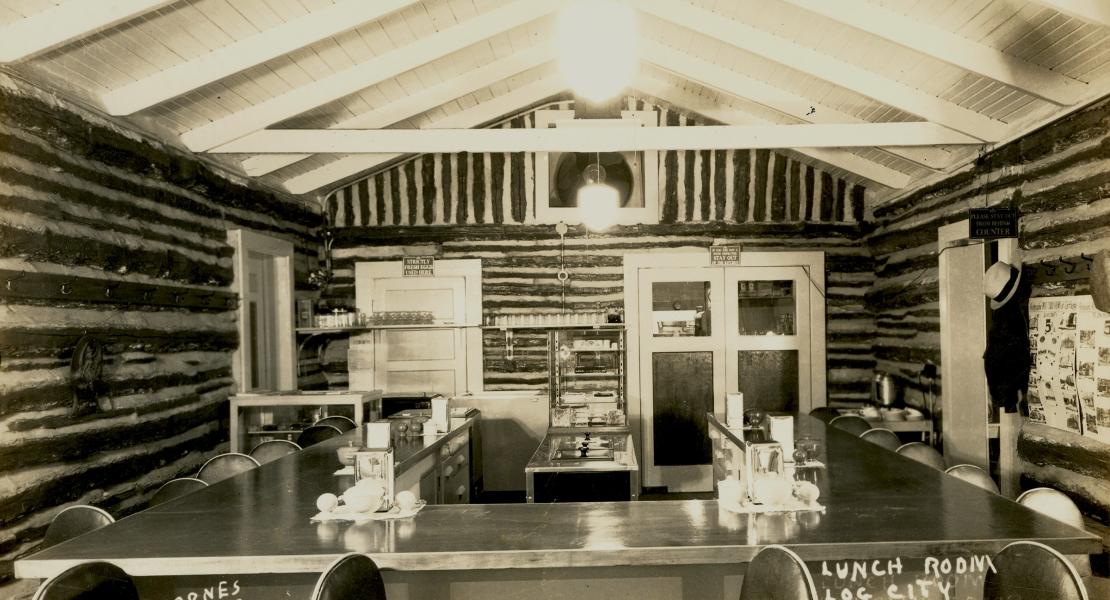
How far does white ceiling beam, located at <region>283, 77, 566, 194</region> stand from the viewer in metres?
7.65

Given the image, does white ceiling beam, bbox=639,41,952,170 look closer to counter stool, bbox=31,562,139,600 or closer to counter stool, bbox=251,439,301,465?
counter stool, bbox=251,439,301,465

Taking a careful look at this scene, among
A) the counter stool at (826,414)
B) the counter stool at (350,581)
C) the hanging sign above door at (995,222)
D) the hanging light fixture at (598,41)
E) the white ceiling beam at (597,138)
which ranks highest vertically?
the white ceiling beam at (597,138)

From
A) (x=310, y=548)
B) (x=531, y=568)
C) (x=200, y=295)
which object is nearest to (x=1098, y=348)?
(x=531, y=568)

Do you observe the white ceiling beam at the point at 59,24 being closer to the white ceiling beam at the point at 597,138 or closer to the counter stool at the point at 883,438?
the white ceiling beam at the point at 597,138

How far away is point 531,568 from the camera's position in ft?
9.84

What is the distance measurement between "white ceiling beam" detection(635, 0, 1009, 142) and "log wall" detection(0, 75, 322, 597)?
3.78 meters

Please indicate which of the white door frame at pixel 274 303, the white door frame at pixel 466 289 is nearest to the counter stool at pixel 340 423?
the white door frame at pixel 274 303

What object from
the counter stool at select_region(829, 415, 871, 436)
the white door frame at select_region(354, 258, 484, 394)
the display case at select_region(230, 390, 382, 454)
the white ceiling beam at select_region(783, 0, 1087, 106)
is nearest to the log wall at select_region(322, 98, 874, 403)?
the white door frame at select_region(354, 258, 484, 394)

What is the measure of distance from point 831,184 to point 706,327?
2169 mm

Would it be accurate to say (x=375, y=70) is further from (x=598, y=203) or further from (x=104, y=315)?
(x=104, y=315)

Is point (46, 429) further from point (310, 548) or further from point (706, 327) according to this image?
point (706, 327)

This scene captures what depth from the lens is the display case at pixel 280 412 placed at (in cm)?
634

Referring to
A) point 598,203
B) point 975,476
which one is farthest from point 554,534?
point 598,203

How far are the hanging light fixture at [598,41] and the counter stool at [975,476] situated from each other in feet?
8.61
